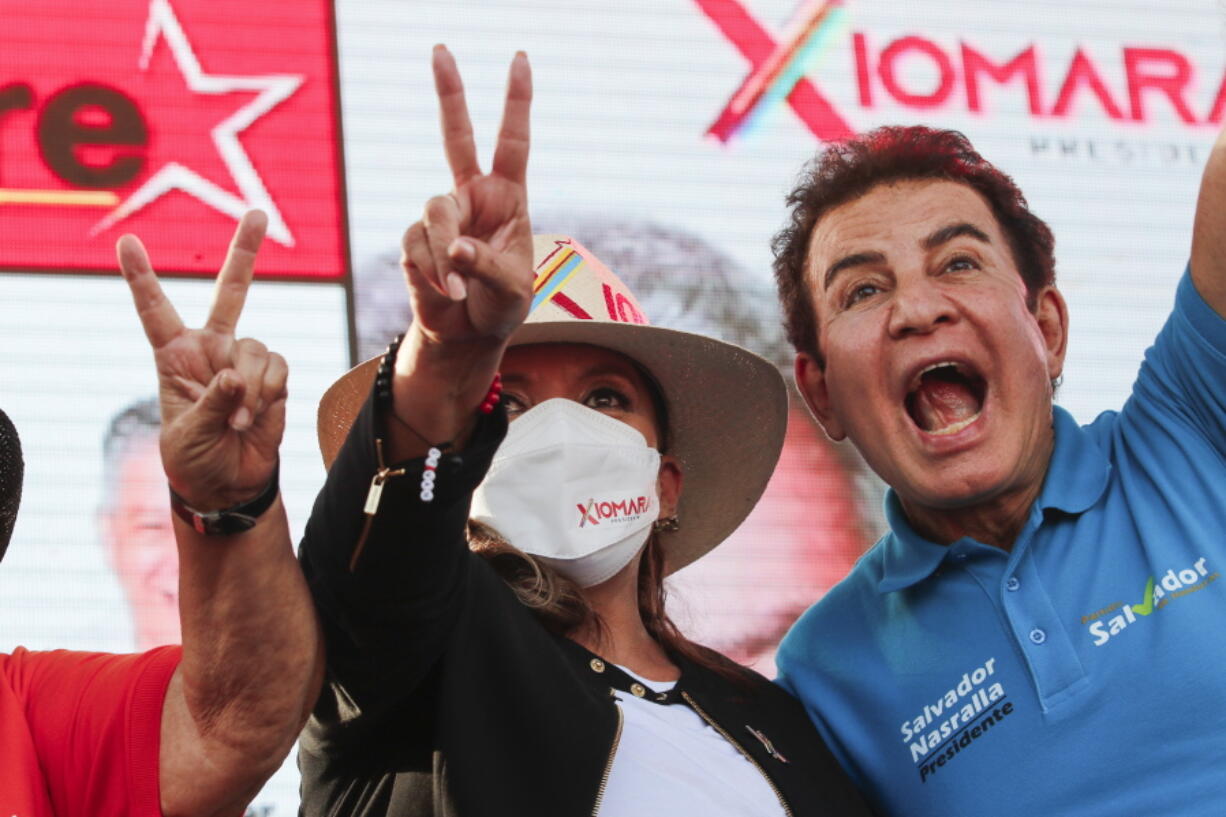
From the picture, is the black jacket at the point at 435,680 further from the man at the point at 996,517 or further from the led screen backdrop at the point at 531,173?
the led screen backdrop at the point at 531,173

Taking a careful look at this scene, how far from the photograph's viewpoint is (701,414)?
2541 mm

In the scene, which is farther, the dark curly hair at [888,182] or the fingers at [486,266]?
the dark curly hair at [888,182]

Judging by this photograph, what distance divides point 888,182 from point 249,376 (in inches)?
47.9

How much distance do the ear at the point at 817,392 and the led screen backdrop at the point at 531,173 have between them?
811 millimetres

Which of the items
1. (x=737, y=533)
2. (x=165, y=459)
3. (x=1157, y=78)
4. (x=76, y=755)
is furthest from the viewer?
(x=1157, y=78)

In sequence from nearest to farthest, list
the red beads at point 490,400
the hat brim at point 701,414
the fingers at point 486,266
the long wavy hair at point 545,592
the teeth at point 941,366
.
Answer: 1. the fingers at point 486,266
2. the red beads at point 490,400
3. the long wavy hair at point 545,592
4. the teeth at point 941,366
5. the hat brim at point 701,414

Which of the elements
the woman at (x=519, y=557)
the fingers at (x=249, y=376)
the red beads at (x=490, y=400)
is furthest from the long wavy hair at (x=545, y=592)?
the fingers at (x=249, y=376)

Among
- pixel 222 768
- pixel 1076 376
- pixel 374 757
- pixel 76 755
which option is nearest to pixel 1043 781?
pixel 374 757

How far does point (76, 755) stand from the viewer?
165 centimetres

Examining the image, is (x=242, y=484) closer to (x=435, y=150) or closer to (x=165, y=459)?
(x=165, y=459)

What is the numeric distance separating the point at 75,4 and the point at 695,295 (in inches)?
56.0

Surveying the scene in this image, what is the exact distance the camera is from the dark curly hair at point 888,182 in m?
2.45

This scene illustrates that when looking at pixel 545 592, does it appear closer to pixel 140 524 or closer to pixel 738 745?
pixel 738 745

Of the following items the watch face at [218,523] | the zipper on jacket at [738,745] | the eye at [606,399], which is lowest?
the zipper on jacket at [738,745]
